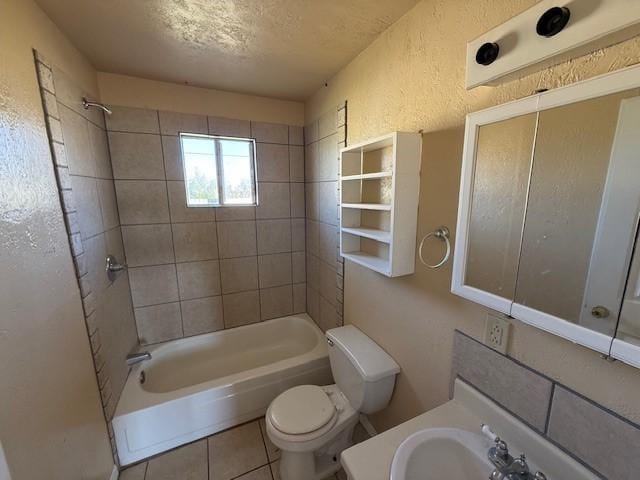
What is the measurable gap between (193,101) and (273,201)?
3.19 ft

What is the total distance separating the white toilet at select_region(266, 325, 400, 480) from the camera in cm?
128

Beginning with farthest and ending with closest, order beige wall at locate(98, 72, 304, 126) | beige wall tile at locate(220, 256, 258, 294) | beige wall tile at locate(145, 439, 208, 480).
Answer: beige wall tile at locate(220, 256, 258, 294) → beige wall at locate(98, 72, 304, 126) → beige wall tile at locate(145, 439, 208, 480)

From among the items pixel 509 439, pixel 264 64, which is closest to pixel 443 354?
pixel 509 439

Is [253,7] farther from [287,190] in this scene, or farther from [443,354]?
[443,354]

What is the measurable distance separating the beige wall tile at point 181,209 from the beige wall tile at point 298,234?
0.73 metres

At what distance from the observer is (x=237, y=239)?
227 centimetres

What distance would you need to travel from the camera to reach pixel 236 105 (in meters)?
2.09

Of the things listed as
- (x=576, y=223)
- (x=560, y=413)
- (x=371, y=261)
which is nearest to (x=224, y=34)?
(x=371, y=261)

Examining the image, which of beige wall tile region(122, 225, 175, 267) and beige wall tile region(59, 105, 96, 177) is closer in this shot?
beige wall tile region(59, 105, 96, 177)

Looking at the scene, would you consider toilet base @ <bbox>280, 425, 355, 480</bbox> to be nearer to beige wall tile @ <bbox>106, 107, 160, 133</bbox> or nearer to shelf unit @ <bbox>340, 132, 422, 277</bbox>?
shelf unit @ <bbox>340, 132, 422, 277</bbox>

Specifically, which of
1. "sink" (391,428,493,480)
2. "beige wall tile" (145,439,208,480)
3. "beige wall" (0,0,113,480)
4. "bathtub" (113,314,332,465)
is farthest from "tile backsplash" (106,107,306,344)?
"sink" (391,428,493,480)

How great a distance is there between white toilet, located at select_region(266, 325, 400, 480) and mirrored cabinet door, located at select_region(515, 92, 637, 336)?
33.1 inches

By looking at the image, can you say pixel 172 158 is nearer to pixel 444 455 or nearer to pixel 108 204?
pixel 108 204

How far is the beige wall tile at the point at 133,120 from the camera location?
1.79 m
